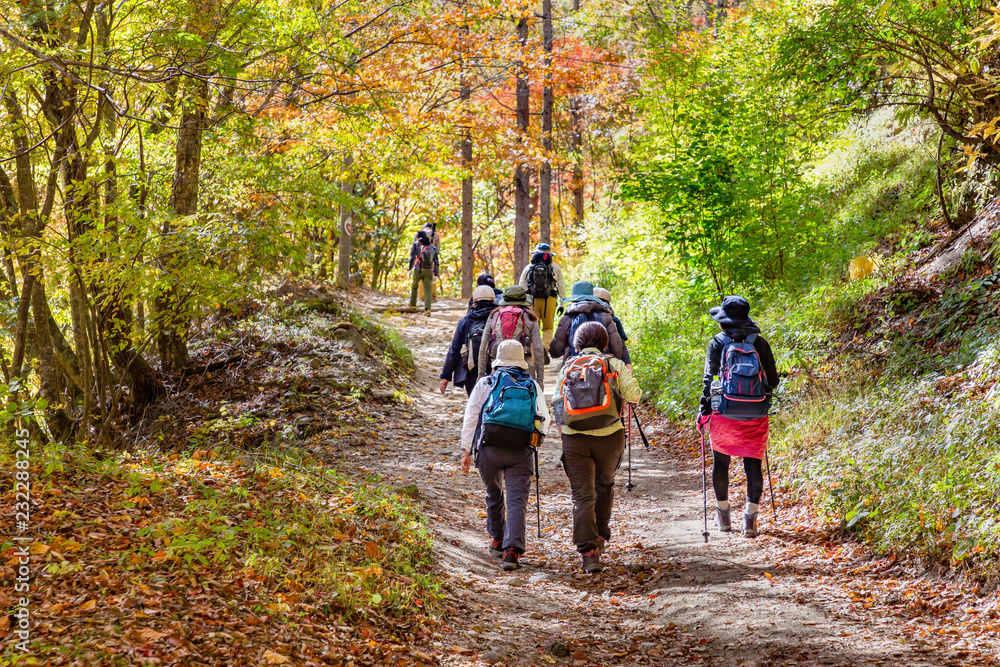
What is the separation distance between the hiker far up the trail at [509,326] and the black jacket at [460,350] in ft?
1.67

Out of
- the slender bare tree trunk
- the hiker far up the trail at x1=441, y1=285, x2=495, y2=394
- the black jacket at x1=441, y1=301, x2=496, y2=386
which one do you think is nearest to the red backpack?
the hiker far up the trail at x1=441, y1=285, x2=495, y2=394

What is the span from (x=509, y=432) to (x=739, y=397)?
2156mm

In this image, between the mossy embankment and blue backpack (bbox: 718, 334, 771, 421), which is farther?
blue backpack (bbox: 718, 334, 771, 421)

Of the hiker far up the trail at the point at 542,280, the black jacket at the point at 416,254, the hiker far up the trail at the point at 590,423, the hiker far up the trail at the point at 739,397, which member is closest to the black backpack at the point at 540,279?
the hiker far up the trail at the point at 542,280

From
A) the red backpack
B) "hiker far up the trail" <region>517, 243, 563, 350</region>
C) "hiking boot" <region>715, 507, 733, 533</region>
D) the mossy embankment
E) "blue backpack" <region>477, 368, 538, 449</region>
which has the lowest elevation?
"hiking boot" <region>715, 507, 733, 533</region>

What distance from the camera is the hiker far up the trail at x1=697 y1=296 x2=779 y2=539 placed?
6496mm

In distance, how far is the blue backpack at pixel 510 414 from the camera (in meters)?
5.88

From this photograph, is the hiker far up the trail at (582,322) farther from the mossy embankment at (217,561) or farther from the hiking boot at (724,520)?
the mossy embankment at (217,561)

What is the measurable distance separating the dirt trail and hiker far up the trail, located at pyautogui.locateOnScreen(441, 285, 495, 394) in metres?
1.34

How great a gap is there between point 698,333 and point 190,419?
8.30 meters

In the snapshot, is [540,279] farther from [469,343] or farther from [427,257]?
[427,257]

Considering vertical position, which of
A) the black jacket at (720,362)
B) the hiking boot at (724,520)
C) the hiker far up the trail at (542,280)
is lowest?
the hiking boot at (724,520)

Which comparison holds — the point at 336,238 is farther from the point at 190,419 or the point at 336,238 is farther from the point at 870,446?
the point at 870,446

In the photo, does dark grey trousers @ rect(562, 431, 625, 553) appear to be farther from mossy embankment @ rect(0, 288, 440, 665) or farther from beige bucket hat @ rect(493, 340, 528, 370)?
mossy embankment @ rect(0, 288, 440, 665)
